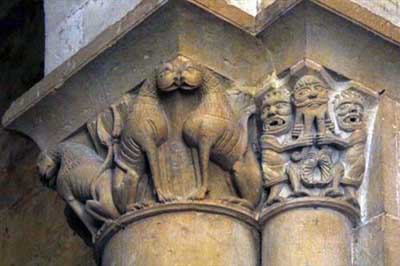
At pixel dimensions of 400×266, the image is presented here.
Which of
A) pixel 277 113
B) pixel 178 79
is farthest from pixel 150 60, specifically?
pixel 277 113

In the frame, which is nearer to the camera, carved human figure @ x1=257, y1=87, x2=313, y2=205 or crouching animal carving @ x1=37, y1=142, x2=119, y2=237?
carved human figure @ x1=257, y1=87, x2=313, y2=205

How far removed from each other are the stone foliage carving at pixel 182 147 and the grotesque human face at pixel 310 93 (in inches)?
4.8

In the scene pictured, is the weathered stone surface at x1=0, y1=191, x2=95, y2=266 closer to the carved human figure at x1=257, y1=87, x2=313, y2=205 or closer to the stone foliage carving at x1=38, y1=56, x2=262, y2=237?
the stone foliage carving at x1=38, y1=56, x2=262, y2=237

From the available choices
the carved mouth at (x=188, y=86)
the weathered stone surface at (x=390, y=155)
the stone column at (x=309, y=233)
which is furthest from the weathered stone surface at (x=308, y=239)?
the carved mouth at (x=188, y=86)

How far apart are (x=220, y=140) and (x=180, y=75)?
0.17m

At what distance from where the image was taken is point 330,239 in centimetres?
368

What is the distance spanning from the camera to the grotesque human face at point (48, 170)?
4086 millimetres

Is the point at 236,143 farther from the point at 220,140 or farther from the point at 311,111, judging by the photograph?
the point at 311,111

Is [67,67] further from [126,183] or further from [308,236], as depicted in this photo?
[308,236]

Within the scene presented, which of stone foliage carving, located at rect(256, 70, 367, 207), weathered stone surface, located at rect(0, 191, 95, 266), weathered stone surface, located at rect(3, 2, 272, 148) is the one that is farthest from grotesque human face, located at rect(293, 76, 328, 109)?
weathered stone surface, located at rect(0, 191, 95, 266)

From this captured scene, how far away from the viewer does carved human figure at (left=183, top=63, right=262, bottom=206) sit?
3791 mm

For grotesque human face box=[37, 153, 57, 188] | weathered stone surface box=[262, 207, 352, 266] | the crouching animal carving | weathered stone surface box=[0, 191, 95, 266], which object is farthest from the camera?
weathered stone surface box=[0, 191, 95, 266]

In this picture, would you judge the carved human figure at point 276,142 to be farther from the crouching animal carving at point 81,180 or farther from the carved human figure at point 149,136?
the crouching animal carving at point 81,180

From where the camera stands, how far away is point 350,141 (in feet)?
12.4
